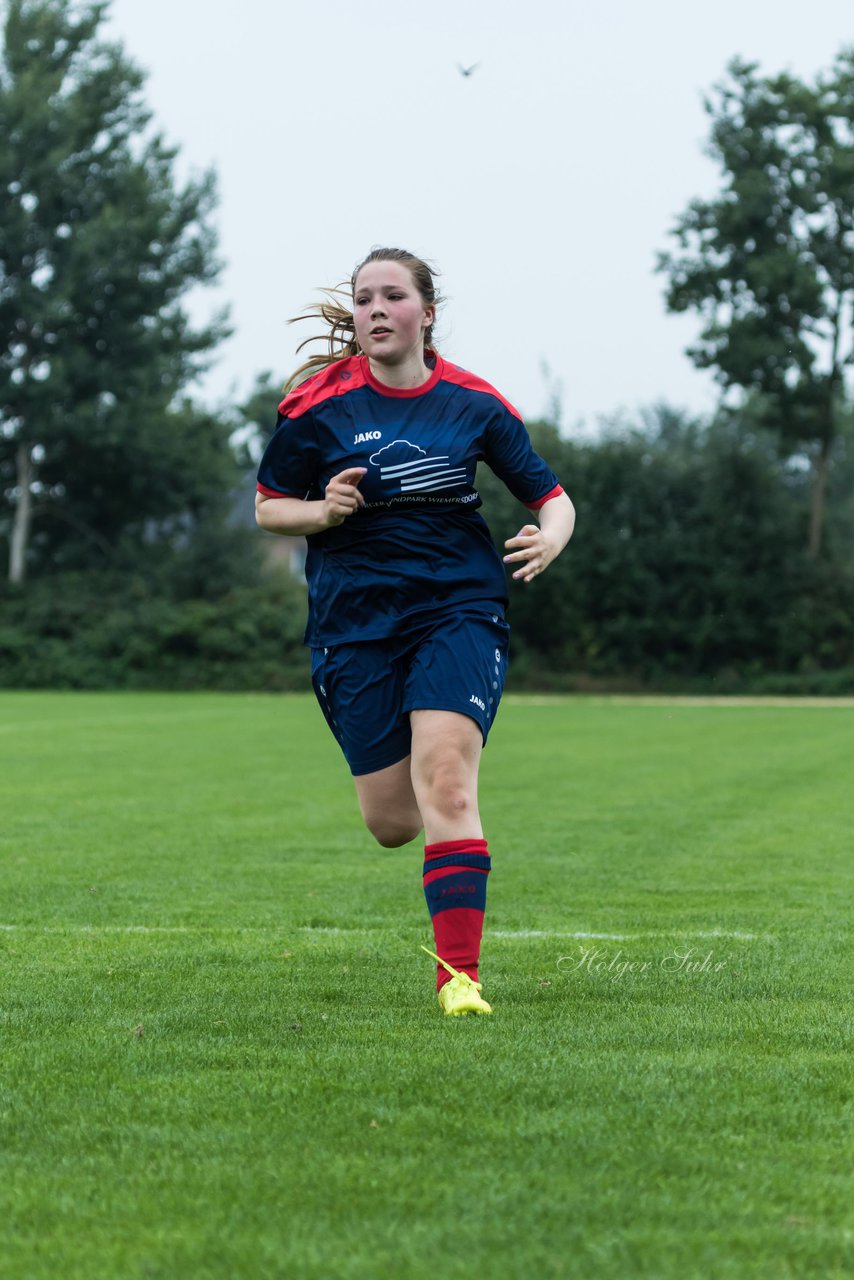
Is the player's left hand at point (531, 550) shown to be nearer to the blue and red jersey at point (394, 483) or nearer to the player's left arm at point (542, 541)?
the player's left arm at point (542, 541)

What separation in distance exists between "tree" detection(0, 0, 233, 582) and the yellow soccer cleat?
127 feet

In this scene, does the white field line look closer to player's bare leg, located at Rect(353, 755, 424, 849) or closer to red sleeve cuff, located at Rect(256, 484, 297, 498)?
player's bare leg, located at Rect(353, 755, 424, 849)

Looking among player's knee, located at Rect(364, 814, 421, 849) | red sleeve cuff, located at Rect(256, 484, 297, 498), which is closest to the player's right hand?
red sleeve cuff, located at Rect(256, 484, 297, 498)

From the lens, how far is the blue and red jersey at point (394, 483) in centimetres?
483

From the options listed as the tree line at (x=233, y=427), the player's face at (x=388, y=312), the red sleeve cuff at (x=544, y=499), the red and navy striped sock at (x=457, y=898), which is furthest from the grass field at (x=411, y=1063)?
the tree line at (x=233, y=427)

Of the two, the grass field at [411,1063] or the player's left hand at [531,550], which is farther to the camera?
the player's left hand at [531,550]

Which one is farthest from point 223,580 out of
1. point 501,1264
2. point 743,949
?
point 501,1264

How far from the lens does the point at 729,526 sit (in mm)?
41219

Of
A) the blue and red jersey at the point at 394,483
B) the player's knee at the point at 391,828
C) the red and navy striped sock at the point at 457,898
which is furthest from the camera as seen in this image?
the player's knee at the point at 391,828

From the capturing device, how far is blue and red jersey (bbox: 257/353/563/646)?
4832 millimetres

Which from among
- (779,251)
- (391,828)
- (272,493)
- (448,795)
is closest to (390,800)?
(391,828)

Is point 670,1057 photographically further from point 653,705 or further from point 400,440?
point 653,705

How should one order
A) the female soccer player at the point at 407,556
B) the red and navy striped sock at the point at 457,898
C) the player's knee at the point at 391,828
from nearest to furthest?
the red and navy striped sock at the point at 457,898
the female soccer player at the point at 407,556
the player's knee at the point at 391,828

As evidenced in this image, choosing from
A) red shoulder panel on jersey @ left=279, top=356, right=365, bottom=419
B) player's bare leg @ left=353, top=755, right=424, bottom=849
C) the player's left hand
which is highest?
red shoulder panel on jersey @ left=279, top=356, right=365, bottom=419
